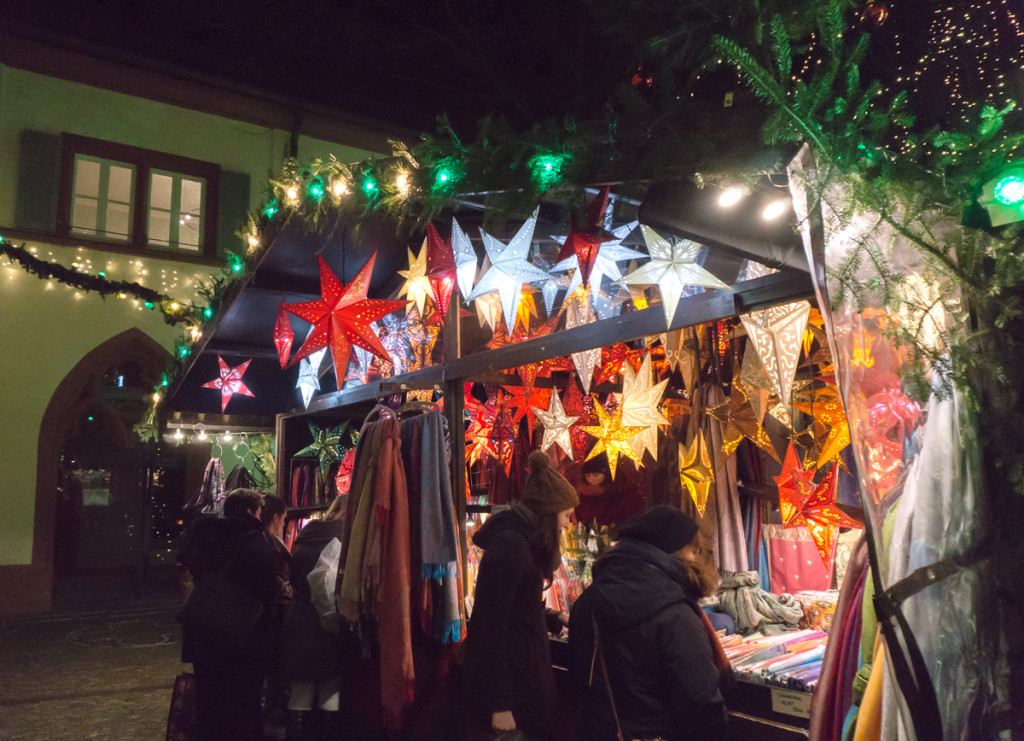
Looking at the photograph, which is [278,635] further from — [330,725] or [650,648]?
[650,648]

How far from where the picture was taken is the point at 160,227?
14.6 meters

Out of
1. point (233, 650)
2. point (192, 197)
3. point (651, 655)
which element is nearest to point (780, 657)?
point (651, 655)

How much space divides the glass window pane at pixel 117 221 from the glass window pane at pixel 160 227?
41cm

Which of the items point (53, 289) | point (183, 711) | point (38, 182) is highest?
point (38, 182)

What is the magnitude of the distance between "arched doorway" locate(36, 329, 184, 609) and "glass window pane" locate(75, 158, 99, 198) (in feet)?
8.90

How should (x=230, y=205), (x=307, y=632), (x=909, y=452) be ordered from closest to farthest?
(x=909, y=452) < (x=307, y=632) < (x=230, y=205)

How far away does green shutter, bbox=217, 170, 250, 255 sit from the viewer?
14922 millimetres

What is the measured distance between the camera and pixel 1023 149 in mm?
1823

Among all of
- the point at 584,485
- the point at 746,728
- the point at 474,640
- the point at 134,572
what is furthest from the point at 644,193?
the point at 134,572

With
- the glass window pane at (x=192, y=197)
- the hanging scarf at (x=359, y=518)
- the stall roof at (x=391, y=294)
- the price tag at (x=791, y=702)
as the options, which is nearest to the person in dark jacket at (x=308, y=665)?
the hanging scarf at (x=359, y=518)

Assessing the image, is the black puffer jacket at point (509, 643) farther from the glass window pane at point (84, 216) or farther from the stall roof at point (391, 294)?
the glass window pane at point (84, 216)

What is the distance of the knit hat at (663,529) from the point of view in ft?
10.7

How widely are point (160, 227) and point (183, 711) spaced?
1175 cm

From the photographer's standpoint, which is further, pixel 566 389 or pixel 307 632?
pixel 566 389
